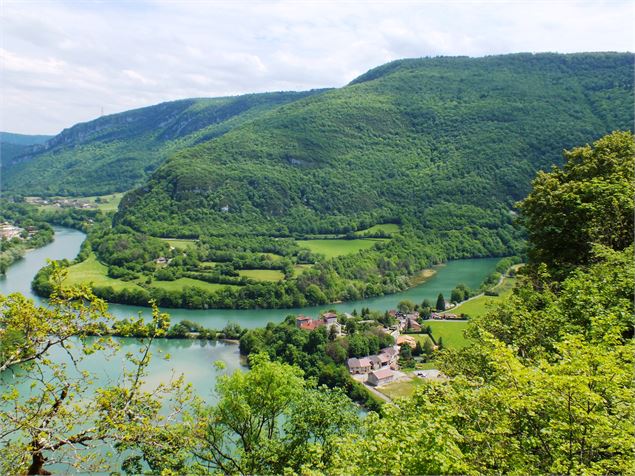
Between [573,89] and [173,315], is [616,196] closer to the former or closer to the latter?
[173,315]

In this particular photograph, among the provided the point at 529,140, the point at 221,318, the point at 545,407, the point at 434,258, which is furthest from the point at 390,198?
the point at 545,407

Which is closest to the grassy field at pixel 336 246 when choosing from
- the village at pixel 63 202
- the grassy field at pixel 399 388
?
the grassy field at pixel 399 388

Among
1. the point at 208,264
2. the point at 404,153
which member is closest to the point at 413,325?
the point at 208,264

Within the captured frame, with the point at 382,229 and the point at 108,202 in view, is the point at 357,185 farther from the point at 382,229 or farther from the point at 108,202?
the point at 108,202

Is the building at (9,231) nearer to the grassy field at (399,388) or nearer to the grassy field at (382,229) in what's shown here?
the grassy field at (382,229)

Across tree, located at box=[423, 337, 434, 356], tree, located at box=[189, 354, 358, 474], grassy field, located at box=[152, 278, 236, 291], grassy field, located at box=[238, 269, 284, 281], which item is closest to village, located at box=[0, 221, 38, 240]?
grassy field, located at box=[152, 278, 236, 291]

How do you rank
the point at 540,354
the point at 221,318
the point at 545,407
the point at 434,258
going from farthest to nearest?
the point at 434,258
the point at 221,318
the point at 540,354
the point at 545,407
